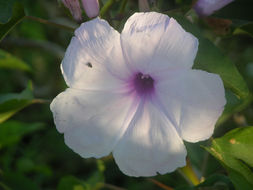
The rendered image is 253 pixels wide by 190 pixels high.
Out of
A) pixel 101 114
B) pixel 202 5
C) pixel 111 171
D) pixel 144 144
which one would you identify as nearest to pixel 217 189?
pixel 144 144

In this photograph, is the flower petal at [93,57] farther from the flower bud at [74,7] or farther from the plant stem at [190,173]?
the plant stem at [190,173]

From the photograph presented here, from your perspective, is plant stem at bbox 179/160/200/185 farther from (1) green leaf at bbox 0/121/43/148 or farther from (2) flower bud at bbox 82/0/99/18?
(1) green leaf at bbox 0/121/43/148

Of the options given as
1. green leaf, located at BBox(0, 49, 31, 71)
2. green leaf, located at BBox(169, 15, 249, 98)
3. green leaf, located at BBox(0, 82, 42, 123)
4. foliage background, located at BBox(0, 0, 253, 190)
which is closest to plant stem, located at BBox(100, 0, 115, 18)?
foliage background, located at BBox(0, 0, 253, 190)

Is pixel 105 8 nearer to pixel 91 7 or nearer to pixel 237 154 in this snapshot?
pixel 91 7

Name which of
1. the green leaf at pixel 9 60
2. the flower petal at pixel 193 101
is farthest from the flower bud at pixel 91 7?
the green leaf at pixel 9 60

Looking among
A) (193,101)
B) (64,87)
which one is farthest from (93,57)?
(64,87)

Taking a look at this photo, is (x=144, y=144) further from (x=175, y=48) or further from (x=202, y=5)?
(x=202, y=5)
